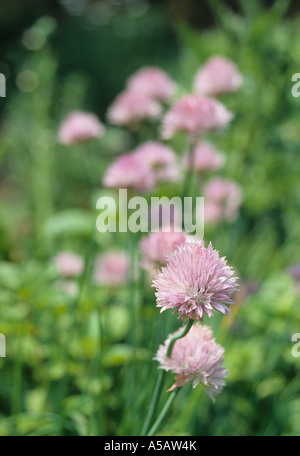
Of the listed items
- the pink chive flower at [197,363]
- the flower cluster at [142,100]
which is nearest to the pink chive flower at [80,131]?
the flower cluster at [142,100]

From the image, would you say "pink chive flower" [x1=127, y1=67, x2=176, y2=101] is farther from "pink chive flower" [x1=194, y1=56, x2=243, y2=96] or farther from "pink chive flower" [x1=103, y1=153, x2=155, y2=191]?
"pink chive flower" [x1=103, y1=153, x2=155, y2=191]

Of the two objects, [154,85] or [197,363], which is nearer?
[197,363]

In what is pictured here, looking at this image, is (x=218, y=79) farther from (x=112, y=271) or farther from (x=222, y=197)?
(x=112, y=271)

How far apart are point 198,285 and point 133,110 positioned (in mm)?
775

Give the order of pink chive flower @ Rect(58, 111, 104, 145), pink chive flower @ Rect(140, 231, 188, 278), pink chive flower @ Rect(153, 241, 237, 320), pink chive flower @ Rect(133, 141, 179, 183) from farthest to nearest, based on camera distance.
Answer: pink chive flower @ Rect(58, 111, 104, 145), pink chive flower @ Rect(133, 141, 179, 183), pink chive flower @ Rect(140, 231, 188, 278), pink chive flower @ Rect(153, 241, 237, 320)

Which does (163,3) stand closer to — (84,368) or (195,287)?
(84,368)

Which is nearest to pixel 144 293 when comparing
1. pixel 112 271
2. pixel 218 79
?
pixel 112 271

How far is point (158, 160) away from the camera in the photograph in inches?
46.6

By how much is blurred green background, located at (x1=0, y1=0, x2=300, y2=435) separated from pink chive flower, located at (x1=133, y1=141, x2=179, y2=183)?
0.19 m

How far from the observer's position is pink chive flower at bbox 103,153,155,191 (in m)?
1.06

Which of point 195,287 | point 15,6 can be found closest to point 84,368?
point 195,287

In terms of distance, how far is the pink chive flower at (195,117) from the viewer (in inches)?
41.3

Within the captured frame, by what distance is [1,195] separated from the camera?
12.7 ft

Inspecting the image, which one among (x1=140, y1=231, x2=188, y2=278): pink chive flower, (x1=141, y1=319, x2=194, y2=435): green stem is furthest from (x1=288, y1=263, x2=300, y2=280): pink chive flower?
(x1=141, y1=319, x2=194, y2=435): green stem
